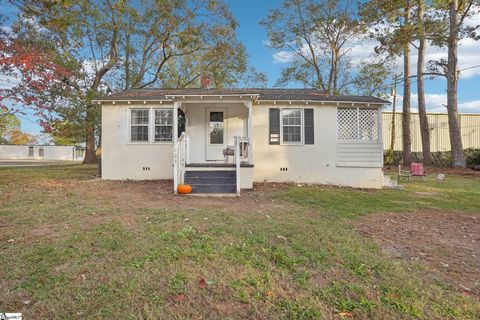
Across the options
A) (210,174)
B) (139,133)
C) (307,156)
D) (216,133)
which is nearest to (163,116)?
(139,133)

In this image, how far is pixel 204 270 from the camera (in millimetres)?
3217

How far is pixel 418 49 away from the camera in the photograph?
19406 mm

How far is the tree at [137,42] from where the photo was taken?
18.8 meters

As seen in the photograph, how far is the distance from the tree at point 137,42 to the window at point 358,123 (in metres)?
13.3

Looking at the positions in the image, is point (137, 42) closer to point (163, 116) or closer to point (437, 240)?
point (163, 116)

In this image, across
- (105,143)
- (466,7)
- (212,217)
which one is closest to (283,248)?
(212,217)

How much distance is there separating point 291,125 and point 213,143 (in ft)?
10.4

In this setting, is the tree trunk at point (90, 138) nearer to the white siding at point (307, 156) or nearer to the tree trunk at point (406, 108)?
the white siding at point (307, 156)

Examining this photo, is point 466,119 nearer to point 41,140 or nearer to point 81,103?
point 81,103

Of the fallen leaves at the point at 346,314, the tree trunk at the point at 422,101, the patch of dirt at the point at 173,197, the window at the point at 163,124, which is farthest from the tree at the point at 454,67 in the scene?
the fallen leaves at the point at 346,314

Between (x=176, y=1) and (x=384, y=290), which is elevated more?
(x=176, y=1)

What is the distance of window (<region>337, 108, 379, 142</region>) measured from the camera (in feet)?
36.5

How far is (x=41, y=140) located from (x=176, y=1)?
183ft

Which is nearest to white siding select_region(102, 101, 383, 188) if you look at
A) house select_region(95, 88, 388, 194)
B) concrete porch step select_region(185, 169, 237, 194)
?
house select_region(95, 88, 388, 194)
